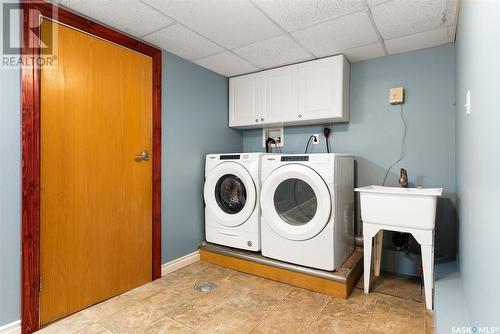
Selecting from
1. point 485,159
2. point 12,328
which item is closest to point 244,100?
point 485,159

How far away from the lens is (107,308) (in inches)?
71.3

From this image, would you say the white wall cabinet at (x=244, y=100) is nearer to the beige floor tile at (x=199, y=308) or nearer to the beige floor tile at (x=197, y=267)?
the beige floor tile at (x=197, y=267)

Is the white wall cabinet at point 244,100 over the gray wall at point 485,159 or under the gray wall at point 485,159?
over

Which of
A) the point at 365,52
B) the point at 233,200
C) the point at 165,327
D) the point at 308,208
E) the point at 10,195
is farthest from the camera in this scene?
the point at 233,200

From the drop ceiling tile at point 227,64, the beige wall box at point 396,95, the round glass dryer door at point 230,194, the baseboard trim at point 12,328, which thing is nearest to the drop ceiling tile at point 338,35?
the beige wall box at point 396,95

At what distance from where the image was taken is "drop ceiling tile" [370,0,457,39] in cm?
167

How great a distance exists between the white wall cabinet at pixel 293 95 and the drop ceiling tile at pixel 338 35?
17 centimetres

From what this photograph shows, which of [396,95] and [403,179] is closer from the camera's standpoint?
[403,179]

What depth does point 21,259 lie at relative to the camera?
1.52 m

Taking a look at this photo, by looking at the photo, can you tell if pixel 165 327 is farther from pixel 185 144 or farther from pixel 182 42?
pixel 182 42

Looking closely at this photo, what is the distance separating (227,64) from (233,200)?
4.52 feet

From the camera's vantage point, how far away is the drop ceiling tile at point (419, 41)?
2.04 m

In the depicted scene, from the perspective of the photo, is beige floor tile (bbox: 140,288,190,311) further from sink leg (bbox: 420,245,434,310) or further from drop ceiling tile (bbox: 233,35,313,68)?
drop ceiling tile (bbox: 233,35,313,68)

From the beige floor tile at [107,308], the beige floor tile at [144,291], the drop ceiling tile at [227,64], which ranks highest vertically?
the drop ceiling tile at [227,64]
